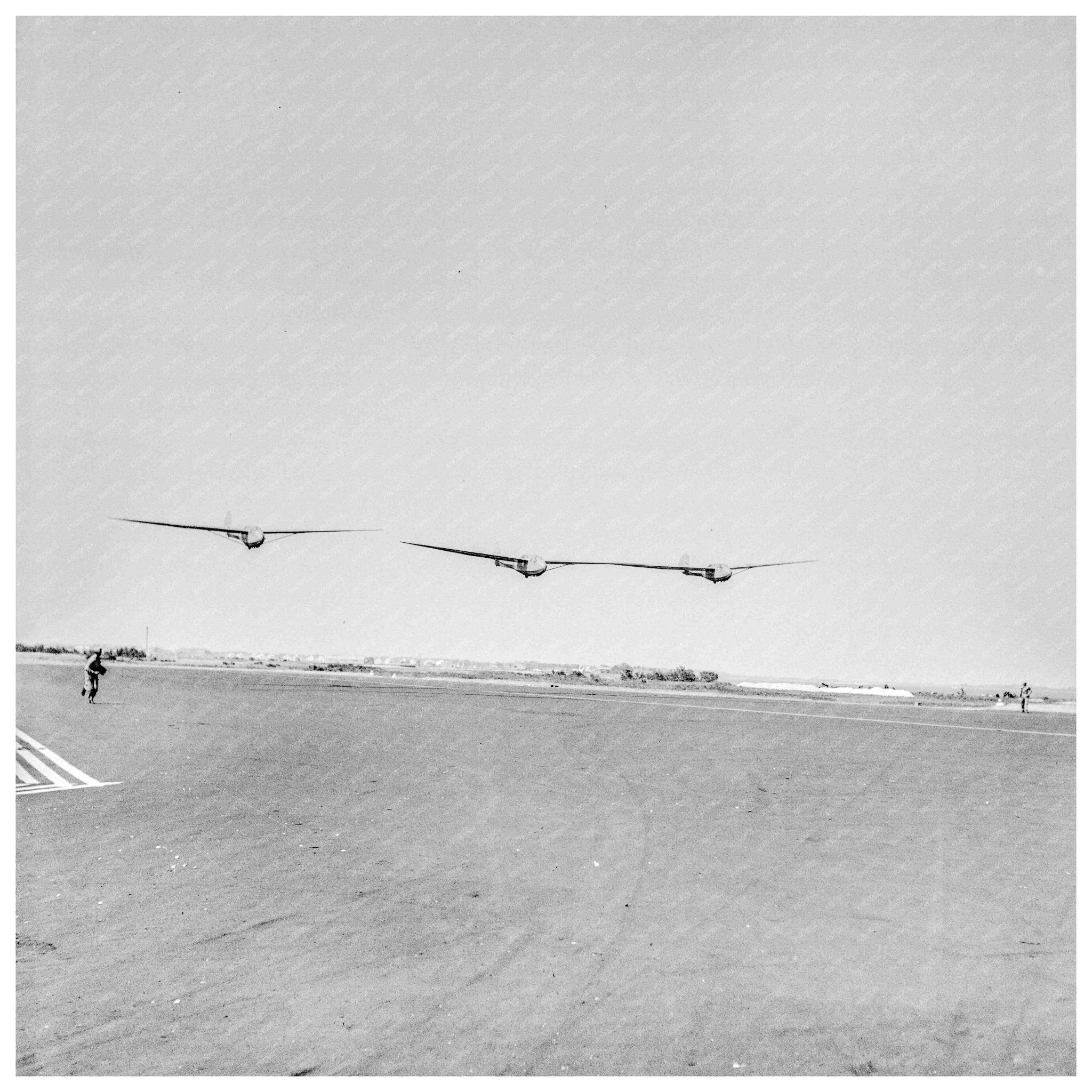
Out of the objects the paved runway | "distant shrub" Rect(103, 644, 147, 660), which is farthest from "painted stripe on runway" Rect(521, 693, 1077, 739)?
Result: "distant shrub" Rect(103, 644, 147, 660)

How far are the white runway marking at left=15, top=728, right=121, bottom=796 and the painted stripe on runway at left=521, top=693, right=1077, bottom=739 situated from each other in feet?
73.3

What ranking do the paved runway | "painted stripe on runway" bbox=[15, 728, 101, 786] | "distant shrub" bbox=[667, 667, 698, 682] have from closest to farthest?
the paved runway < "painted stripe on runway" bbox=[15, 728, 101, 786] < "distant shrub" bbox=[667, 667, 698, 682]

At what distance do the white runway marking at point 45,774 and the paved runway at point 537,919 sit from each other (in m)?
0.38

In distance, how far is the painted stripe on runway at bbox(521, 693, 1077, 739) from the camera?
28.1m

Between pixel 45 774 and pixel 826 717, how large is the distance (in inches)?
977

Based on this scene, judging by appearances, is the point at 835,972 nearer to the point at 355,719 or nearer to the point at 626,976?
the point at 626,976

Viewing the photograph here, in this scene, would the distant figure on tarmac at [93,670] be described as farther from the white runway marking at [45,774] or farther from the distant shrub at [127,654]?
the distant shrub at [127,654]

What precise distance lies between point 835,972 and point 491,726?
60.1 ft

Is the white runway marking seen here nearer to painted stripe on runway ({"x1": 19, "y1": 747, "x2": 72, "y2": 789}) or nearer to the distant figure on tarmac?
painted stripe on runway ({"x1": 19, "y1": 747, "x2": 72, "y2": 789})

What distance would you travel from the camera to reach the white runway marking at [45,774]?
503 inches

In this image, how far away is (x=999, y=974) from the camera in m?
6.49

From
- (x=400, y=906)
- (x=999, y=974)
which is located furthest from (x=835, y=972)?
(x=400, y=906)

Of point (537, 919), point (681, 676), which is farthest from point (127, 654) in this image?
point (537, 919)

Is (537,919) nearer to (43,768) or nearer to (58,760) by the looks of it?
(43,768)
